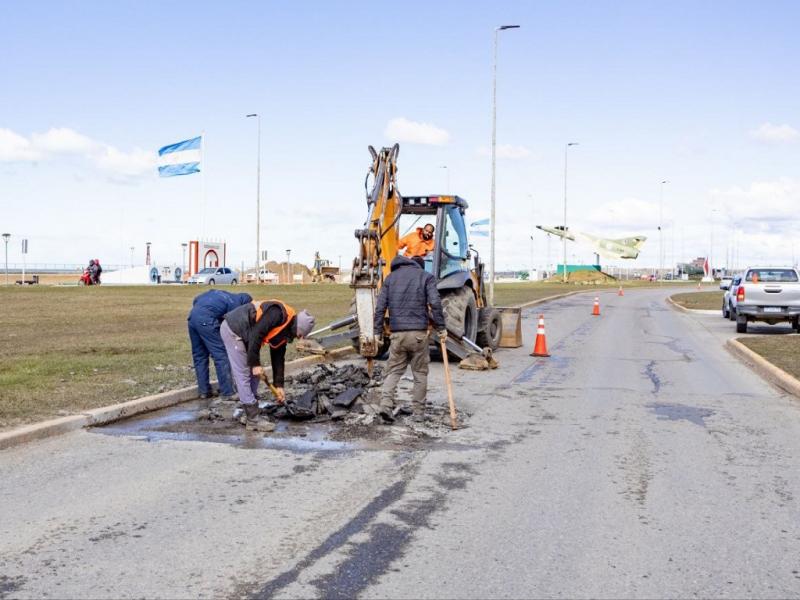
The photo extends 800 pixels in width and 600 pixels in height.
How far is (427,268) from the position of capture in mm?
15219

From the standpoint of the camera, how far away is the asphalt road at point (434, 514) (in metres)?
4.77

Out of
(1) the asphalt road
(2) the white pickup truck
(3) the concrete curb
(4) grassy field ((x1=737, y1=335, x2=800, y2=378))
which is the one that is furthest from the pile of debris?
(2) the white pickup truck

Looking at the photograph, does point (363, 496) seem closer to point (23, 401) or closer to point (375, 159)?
point (23, 401)

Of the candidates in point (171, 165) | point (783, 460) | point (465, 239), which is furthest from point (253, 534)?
point (171, 165)

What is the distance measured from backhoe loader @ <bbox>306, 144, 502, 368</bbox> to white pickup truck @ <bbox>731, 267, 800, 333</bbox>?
392 inches

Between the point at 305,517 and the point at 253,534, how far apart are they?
1.55 feet

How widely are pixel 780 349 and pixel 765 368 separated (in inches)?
140

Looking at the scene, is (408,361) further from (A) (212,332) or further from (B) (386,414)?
(A) (212,332)

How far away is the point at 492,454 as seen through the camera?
806 centimetres

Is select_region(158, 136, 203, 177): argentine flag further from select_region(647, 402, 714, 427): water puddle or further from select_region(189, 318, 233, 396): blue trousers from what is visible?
select_region(647, 402, 714, 427): water puddle

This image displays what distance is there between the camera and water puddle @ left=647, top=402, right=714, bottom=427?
1016 centimetres

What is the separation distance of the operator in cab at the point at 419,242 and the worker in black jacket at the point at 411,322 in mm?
5174

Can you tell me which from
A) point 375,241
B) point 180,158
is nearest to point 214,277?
point 180,158

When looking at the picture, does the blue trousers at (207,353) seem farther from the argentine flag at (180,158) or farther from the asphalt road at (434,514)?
the argentine flag at (180,158)
